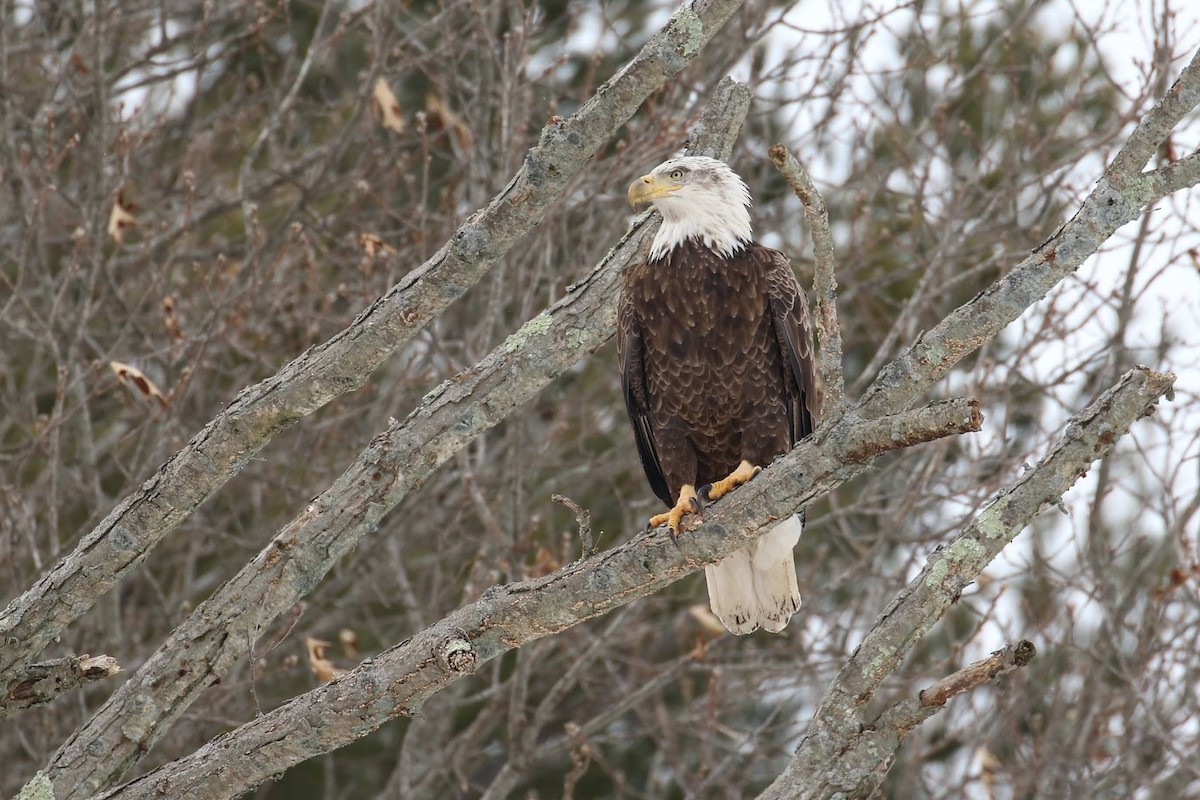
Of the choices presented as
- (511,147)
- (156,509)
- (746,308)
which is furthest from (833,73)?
(156,509)

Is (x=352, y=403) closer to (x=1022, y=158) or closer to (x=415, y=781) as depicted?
(x=415, y=781)

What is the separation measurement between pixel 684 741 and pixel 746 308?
4719 millimetres

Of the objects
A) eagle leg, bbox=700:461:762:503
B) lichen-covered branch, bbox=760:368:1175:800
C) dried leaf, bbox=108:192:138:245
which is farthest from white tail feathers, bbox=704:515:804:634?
dried leaf, bbox=108:192:138:245

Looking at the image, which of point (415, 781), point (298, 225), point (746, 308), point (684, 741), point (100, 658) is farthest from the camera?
point (684, 741)

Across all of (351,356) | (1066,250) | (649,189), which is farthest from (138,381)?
(1066,250)

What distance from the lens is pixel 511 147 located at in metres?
6.14

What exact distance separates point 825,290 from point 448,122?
3.81 meters

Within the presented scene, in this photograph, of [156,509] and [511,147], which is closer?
[156,509]

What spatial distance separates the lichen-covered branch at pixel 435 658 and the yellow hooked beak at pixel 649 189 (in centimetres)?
183

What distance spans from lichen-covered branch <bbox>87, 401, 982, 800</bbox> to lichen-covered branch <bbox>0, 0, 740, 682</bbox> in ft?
1.60

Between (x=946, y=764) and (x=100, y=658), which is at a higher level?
(x=946, y=764)

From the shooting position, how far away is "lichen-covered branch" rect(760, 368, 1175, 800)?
3.13m

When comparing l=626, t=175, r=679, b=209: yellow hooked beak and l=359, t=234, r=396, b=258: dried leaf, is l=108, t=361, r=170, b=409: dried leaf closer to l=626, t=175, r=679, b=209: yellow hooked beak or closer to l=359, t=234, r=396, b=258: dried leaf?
l=359, t=234, r=396, b=258: dried leaf

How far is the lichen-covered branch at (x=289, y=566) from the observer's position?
357 cm
